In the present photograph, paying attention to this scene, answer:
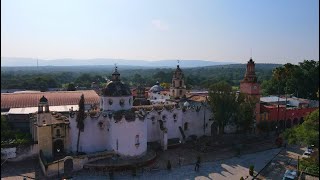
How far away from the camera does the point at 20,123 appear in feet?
118

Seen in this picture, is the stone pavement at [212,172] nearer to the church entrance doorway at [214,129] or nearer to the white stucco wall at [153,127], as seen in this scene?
the white stucco wall at [153,127]

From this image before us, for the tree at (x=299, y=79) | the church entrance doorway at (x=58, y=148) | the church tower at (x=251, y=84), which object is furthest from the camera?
the tree at (x=299, y=79)

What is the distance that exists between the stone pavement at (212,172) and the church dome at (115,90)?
788 centimetres

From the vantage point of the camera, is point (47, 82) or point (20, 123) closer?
point (20, 123)

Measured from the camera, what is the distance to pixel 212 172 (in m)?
27.0

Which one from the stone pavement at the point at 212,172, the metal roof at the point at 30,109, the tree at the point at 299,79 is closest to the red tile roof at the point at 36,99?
the metal roof at the point at 30,109

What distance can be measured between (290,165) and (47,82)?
8356 centimetres

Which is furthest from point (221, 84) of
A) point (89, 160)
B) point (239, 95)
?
point (89, 160)

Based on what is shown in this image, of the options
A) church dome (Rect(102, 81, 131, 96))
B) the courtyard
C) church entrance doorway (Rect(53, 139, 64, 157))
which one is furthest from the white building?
the courtyard

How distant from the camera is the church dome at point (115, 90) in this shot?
30550 millimetres

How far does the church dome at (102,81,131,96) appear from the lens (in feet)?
100

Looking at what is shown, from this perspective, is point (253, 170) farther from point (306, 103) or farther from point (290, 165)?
point (306, 103)

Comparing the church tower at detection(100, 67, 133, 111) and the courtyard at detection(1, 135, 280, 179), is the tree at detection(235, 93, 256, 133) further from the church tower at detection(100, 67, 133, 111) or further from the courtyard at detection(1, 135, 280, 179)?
the church tower at detection(100, 67, 133, 111)

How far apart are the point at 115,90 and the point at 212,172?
1145cm
